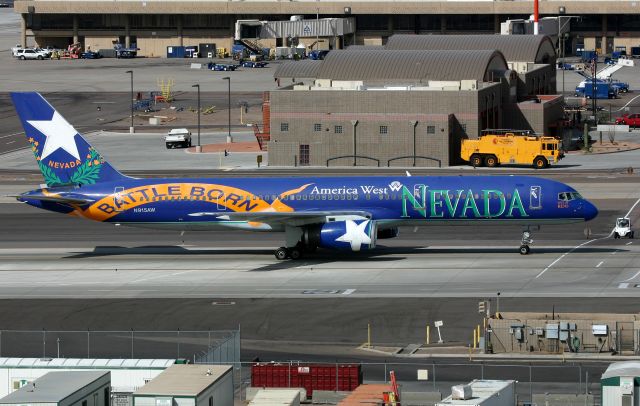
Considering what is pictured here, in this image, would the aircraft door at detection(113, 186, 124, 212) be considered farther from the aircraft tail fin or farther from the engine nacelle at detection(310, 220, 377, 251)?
the engine nacelle at detection(310, 220, 377, 251)

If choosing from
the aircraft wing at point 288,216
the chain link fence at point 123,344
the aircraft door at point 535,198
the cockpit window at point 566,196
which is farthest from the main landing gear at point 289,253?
the chain link fence at point 123,344

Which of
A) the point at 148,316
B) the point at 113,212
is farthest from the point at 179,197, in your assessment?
the point at 148,316

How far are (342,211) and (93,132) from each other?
8629 centimetres

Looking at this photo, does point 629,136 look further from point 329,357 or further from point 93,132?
point 329,357

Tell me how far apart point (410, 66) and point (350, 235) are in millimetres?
62507

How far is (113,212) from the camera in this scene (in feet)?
284

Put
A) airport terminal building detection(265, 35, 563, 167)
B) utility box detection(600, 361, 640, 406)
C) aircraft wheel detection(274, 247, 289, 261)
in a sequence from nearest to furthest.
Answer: utility box detection(600, 361, 640, 406) → aircraft wheel detection(274, 247, 289, 261) → airport terminal building detection(265, 35, 563, 167)

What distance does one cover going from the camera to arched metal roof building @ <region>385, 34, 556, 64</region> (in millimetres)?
160875

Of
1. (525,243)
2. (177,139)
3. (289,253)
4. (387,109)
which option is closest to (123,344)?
(289,253)

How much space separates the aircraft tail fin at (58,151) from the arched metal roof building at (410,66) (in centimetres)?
5721

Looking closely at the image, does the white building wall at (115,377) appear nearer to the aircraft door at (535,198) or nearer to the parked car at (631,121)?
the aircraft door at (535,198)

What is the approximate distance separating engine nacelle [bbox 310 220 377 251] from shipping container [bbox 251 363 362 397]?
28.0 metres

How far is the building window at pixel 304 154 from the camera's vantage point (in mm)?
135875

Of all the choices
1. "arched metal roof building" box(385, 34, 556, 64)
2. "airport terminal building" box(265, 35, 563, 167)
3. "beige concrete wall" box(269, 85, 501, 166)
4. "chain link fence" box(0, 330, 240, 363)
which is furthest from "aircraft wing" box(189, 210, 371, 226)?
"arched metal roof building" box(385, 34, 556, 64)
